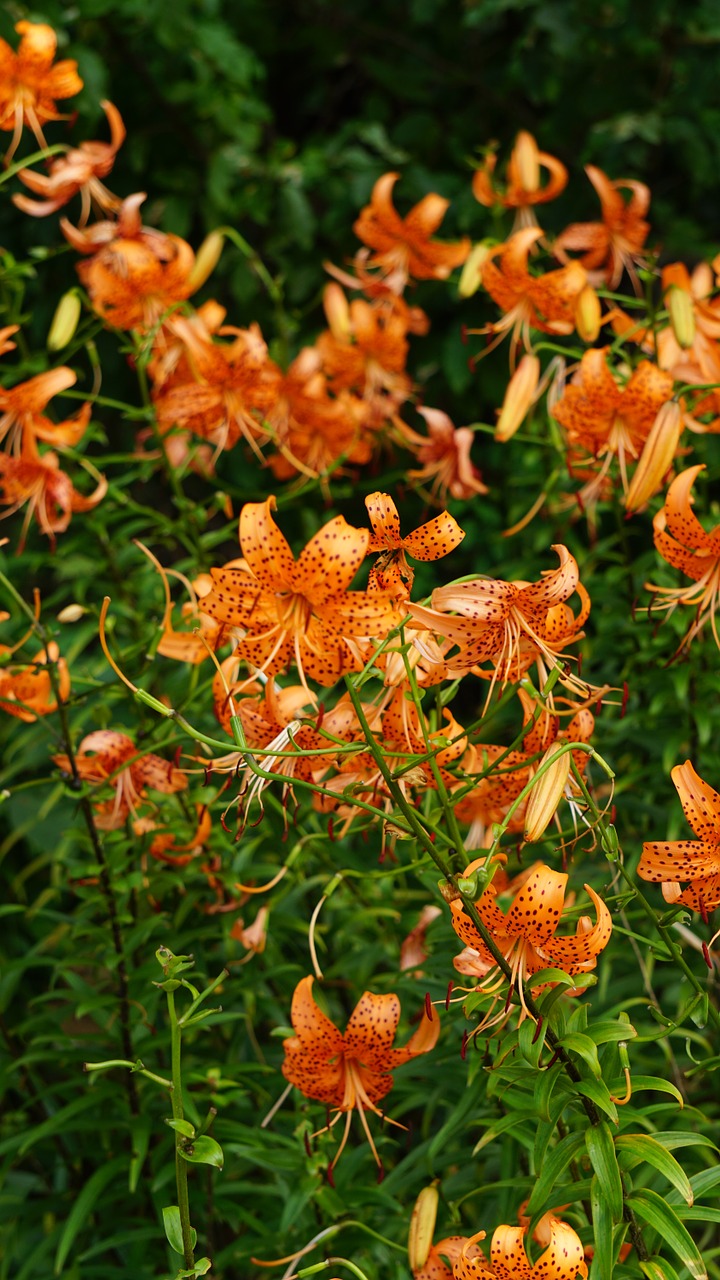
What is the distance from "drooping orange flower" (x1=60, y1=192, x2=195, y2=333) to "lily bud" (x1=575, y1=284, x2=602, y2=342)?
0.58 metres

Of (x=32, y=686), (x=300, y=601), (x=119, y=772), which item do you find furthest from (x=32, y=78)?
(x=300, y=601)

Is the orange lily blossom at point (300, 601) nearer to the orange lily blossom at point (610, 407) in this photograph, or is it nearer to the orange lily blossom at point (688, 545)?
the orange lily blossom at point (688, 545)

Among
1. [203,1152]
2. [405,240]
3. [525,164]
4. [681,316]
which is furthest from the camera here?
[405,240]

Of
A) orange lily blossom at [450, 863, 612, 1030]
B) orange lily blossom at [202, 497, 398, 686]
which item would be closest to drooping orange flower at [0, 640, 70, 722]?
orange lily blossom at [202, 497, 398, 686]

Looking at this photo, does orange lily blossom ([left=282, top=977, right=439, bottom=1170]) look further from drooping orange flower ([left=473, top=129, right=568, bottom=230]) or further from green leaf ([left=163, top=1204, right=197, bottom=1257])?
drooping orange flower ([left=473, top=129, right=568, bottom=230])

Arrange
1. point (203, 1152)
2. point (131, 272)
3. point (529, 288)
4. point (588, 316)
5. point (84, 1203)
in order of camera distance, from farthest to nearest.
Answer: point (131, 272)
point (529, 288)
point (588, 316)
point (84, 1203)
point (203, 1152)

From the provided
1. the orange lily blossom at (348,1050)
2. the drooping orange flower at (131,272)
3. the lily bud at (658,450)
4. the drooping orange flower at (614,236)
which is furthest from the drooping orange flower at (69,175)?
the orange lily blossom at (348,1050)

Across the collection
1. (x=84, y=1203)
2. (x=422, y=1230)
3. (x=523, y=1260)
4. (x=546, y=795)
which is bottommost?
(x=84, y=1203)

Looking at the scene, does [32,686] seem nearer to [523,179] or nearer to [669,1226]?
[669,1226]

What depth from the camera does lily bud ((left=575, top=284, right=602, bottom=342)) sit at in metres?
1.57

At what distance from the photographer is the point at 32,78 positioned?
184 cm

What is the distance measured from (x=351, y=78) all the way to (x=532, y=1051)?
9.05ft

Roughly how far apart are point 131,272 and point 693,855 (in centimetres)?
120

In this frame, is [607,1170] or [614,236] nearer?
[607,1170]
